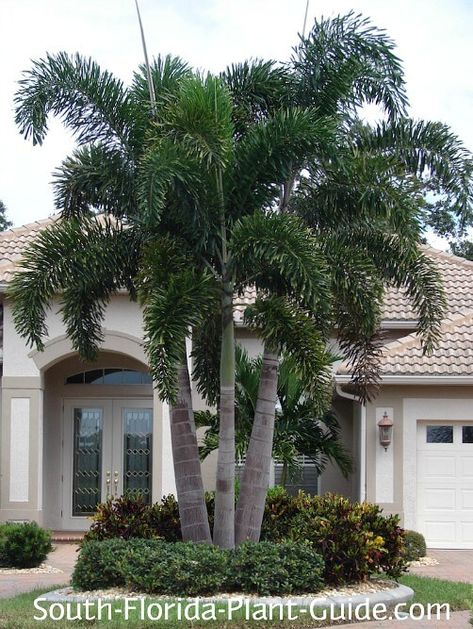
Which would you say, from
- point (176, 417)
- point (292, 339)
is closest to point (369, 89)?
point (292, 339)

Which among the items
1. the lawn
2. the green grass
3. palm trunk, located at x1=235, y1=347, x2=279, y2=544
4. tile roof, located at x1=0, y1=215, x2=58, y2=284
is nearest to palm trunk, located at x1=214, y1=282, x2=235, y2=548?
palm trunk, located at x1=235, y1=347, x2=279, y2=544

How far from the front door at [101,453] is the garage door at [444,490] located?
17.9 feet

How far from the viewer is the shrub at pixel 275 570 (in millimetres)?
11203

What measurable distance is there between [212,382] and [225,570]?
3501mm

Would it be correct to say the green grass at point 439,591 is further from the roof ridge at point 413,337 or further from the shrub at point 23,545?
the roof ridge at point 413,337

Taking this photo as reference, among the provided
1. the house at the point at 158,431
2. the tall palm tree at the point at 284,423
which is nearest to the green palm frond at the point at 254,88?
the tall palm tree at the point at 284,423

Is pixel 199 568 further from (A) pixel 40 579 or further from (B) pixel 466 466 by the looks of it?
(B) pixel 466 466

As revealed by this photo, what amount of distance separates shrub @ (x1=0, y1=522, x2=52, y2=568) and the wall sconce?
606 cm

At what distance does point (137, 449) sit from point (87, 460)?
102 centimetres

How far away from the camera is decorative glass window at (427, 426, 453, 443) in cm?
1845

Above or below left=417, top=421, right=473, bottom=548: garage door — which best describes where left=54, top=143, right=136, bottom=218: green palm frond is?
above

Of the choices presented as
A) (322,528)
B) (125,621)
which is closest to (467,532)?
(322,528)

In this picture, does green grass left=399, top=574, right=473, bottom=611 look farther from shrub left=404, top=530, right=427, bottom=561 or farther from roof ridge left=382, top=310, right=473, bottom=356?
roof ridge left=382, top=310, right=473, bottom=356

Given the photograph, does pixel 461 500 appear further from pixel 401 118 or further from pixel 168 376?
pixel 168 376
